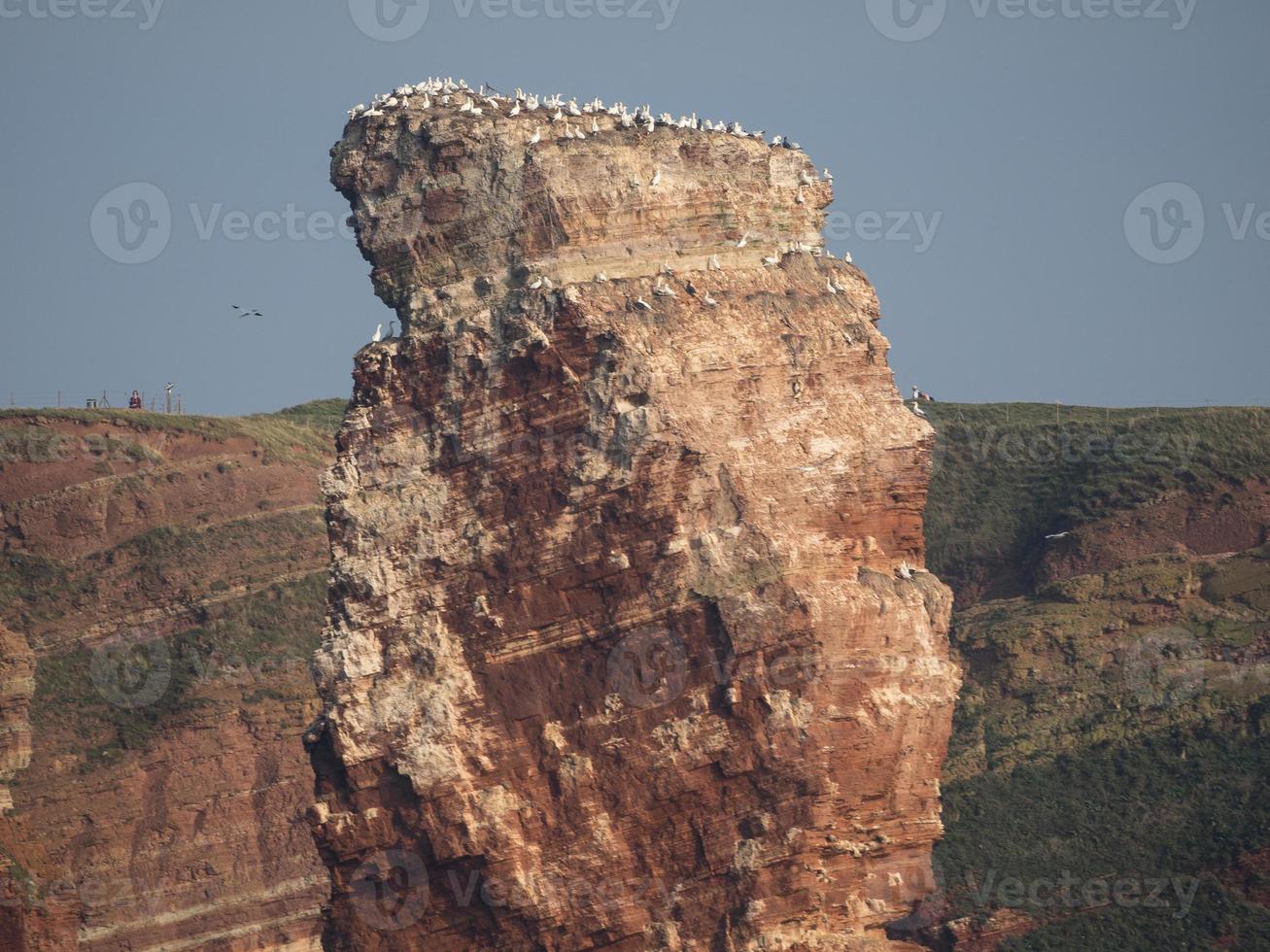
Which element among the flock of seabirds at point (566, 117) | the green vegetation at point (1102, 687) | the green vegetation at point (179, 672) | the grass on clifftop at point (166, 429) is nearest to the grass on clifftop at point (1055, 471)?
the green vegetation at point (1102, 687)

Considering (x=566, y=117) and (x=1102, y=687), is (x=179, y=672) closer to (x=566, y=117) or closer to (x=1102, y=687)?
(x=1102, y=687)

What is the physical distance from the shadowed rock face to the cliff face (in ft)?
112

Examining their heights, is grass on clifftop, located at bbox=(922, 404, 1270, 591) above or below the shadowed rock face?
above

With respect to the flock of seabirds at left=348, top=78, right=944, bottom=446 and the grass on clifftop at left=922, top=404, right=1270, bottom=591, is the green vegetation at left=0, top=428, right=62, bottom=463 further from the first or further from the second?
the flock of seabirds at left=348, top=78, right=944, bottom=446

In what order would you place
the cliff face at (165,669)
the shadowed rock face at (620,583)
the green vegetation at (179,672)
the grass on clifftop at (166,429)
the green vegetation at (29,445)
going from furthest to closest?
1. the grass on clifftop at (166,429)
2. the green vegetation at (29,445)
3. the green vegetation at (179,672)
4. the cliff face at (165,669)
5. the shadowed rock face at (620,583)

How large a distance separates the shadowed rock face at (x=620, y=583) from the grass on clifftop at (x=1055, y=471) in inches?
2188

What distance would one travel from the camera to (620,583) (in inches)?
1522

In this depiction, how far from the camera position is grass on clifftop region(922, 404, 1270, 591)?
9538 centimetres

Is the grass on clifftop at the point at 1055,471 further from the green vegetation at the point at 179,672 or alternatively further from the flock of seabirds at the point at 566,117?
the flock of seabirds at the point at 566,117

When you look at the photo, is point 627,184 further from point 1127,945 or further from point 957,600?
point 957,600

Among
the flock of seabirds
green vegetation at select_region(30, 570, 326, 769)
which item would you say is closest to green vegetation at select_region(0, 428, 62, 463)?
green vegetation at select_region(30, 570, 326, 769)

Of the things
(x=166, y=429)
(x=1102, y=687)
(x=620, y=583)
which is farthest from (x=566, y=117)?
(x=166, y=429)

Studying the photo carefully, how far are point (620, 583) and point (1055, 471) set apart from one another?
63.5m

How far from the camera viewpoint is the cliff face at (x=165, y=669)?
8425 centimetres
